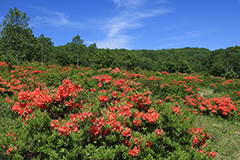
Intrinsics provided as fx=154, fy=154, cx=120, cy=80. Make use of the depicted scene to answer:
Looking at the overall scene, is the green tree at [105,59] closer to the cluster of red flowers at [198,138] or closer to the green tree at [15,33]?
the green tree at [15,33]

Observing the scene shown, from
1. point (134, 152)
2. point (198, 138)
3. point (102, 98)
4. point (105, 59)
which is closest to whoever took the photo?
point (134, 152)

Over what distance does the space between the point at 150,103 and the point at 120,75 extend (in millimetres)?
6608

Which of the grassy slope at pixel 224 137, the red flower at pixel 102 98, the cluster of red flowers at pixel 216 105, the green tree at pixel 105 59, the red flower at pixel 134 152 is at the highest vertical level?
the green tree at pixel 105 59

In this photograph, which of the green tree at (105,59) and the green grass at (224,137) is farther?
the green tree at (105,59)

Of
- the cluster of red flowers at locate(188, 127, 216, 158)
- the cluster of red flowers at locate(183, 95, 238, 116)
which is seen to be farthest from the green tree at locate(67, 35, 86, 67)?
the cluster of red flowers at locate(188, 127, 216, 158)

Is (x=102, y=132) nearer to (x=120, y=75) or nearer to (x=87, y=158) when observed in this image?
(x=87, y=158)

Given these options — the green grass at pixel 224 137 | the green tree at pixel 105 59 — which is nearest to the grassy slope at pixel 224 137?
the green grass at pixel 224 137

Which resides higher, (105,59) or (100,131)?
(105,59)

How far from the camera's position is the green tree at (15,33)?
1667cm

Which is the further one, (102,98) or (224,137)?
(224,137)

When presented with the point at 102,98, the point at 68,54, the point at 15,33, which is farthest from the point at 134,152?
the point at 68,54

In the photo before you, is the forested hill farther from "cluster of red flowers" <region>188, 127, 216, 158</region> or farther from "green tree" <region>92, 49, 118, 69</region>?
"cluster of red flowers" <region>188, 127, 216, 158</region>

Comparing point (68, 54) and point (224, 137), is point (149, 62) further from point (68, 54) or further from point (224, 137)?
point (224, 137)

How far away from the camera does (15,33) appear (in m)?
16.9
